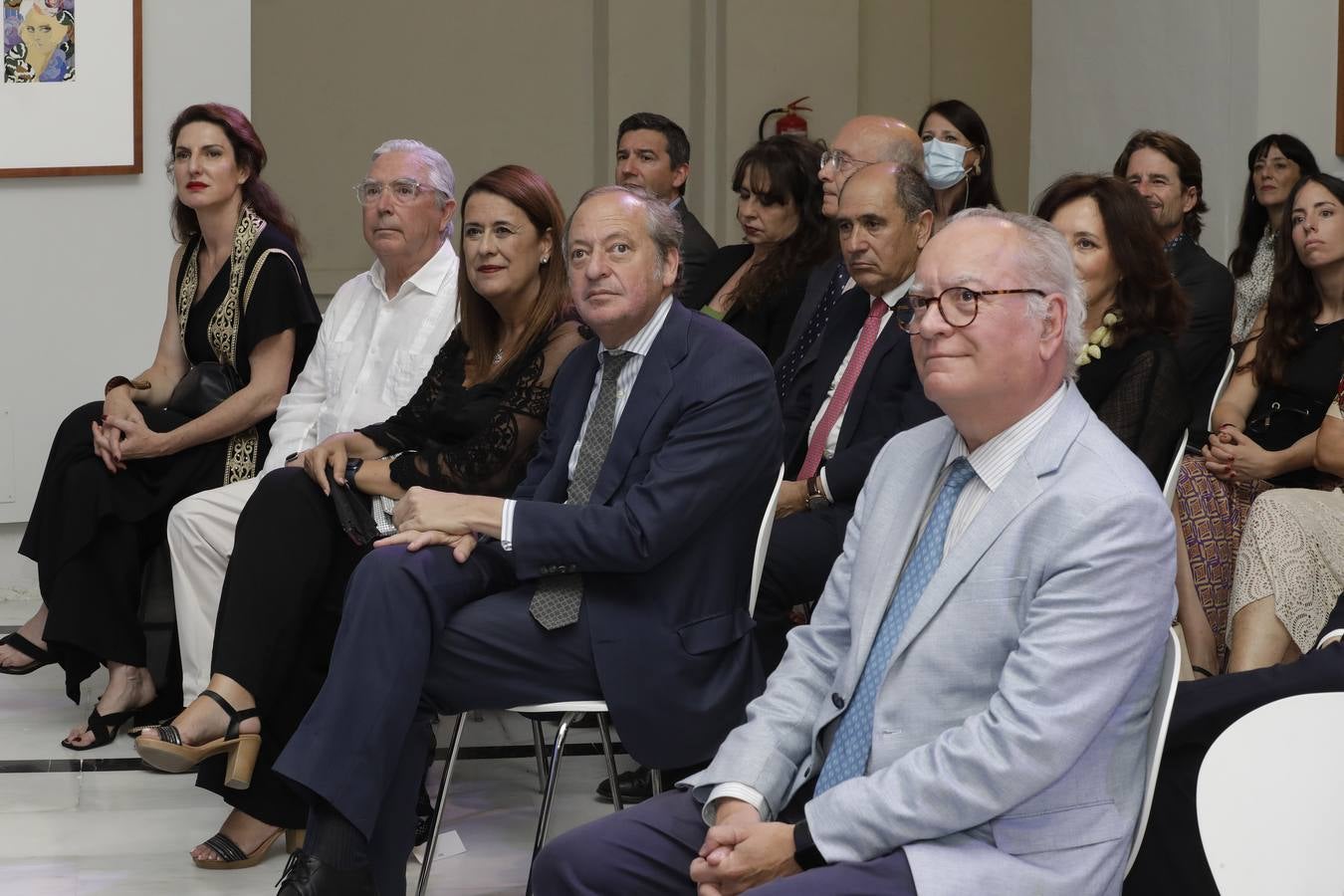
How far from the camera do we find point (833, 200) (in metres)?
4.04

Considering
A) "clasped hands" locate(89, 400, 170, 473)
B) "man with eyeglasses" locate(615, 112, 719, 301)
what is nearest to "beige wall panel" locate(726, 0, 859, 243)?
"man with eyeglasses" locate(615, 112, 719, 301)

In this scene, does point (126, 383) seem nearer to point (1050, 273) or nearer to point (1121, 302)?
point (1121, 302)

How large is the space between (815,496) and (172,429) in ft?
5.82

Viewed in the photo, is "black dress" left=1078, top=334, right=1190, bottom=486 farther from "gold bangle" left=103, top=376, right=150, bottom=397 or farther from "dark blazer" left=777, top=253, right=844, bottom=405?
"gold bangle" left=103, top=376, right=150, bottom=397

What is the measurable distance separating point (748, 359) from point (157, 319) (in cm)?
326

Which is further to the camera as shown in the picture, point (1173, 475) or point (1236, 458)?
point (1236, 458)

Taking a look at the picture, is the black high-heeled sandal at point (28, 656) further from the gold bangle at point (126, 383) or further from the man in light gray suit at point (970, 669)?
the man in light gray suit at point (970, 669)

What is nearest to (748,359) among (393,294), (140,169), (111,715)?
(393,294)

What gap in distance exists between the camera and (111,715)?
398 cm

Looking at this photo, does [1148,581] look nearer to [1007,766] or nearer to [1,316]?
[1007,766]

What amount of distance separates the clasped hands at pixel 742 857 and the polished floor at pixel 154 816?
1.19 meters

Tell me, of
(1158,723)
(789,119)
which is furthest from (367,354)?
(789,119)

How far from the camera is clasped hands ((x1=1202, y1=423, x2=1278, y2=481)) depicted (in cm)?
362

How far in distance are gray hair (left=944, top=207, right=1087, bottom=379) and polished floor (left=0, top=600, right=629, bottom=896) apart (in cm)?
165
